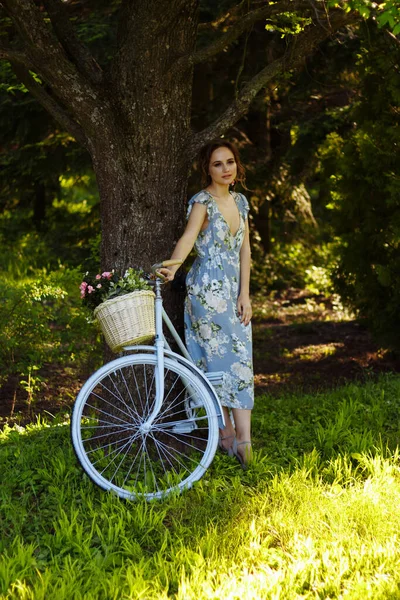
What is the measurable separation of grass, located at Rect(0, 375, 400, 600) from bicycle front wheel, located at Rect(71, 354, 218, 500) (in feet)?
0.42

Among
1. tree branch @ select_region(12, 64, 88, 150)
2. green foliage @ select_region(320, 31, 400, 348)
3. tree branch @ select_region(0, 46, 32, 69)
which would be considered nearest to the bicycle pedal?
tree branch @ select_region(12, 64, 88, 150)

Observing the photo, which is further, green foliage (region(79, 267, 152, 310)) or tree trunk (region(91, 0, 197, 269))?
tree trunk (region(91, 0, 197, 269))

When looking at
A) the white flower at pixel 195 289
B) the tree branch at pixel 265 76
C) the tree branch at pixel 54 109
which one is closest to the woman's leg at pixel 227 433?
the white flower at pixel 195 289

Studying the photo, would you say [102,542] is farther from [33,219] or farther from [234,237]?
[33,219]

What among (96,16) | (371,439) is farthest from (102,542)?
(96,16)

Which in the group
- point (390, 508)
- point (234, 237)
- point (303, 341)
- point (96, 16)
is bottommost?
point (303, 341)

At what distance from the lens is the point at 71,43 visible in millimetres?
4891

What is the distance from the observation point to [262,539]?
3773 millimetres

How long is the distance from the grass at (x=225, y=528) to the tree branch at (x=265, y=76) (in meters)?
1.89

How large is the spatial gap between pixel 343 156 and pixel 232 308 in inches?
136

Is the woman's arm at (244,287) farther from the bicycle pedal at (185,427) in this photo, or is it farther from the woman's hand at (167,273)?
the bicycle pedal at (185,427)

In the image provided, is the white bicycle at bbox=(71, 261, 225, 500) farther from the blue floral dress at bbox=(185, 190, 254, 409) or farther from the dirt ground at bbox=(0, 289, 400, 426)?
the dirt ground at bbox=(0, 289, 400, 426)

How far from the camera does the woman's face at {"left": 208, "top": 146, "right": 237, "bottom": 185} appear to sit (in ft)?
15.3

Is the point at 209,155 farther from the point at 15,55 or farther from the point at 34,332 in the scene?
the point at 34,332
